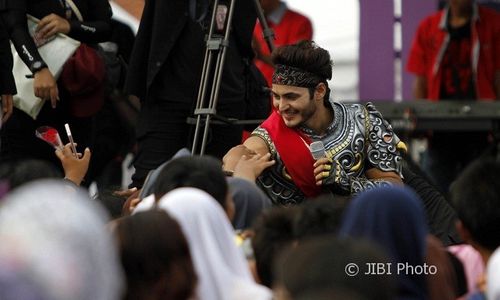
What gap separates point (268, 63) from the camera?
9.23 m

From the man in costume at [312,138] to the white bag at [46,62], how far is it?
1.15 meters

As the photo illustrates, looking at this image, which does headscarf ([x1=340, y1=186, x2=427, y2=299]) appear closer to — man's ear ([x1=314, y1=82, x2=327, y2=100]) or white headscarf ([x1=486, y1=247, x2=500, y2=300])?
white headscarf ([x1=486, y1=247, x2=500, y2=300])

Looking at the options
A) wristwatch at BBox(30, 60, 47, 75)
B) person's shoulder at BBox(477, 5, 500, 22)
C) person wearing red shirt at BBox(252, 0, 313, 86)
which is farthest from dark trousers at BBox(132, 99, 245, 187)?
person's shoulder at BBox(477, 5, 500, 22)

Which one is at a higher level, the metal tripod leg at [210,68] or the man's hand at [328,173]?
the metal tripod leg at [210,68]

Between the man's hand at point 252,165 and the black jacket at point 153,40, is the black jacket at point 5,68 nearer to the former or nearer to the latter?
the black jacket at point 153,40

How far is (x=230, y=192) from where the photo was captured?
557 centimetres

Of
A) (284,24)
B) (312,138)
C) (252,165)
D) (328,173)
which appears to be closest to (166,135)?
(312,138)

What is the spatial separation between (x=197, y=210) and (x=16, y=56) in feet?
12.0

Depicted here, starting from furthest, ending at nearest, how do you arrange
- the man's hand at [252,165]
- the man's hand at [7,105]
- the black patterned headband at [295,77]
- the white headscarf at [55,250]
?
the man's hand at [7,105]
the black patterned headband at [295,77]
the man's hand at [252,165]
the white headscarf at [55,250]

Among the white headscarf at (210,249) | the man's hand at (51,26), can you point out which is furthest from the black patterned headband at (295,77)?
the white headscarf at (210,249)

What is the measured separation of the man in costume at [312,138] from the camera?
6.95 meters

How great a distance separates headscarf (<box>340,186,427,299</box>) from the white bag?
11.3 ft

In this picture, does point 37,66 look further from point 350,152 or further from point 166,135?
point 350,152

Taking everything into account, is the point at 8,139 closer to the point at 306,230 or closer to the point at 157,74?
the point at 157,74
